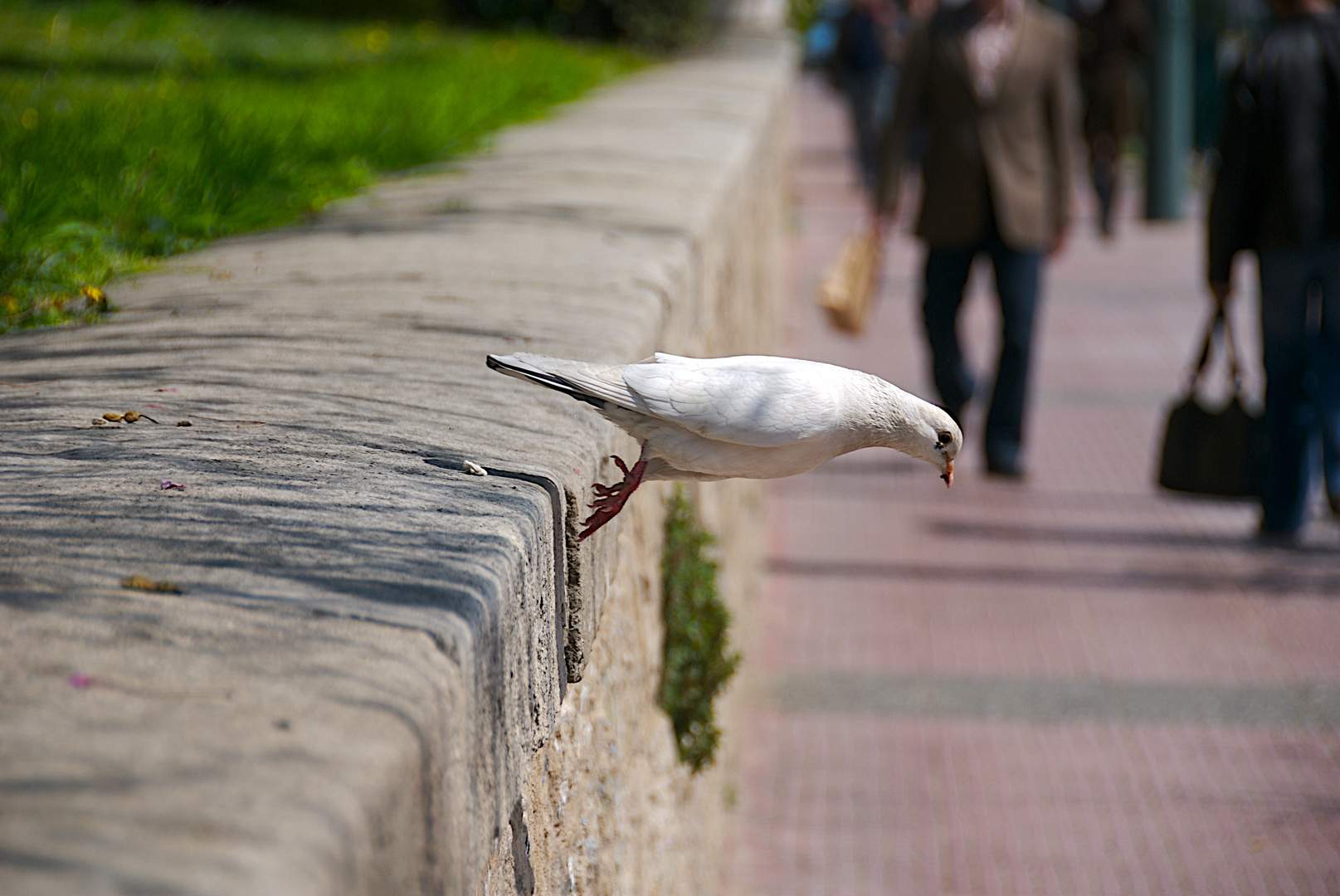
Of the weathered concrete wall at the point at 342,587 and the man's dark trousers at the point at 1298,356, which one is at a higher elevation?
the weathered concrete wall at the point at 342,587

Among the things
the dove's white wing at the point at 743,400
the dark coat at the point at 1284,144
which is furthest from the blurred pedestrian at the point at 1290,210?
the dove's white wing at the point at 743,400

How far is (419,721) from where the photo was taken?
3.62 ft

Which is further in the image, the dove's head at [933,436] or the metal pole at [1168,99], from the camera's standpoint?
the metal pole at [1168,99]

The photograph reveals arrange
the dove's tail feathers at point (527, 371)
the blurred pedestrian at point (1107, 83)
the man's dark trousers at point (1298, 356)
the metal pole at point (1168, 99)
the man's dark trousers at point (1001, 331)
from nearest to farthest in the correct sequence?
1. the dove's tail feathers at point (527, 371)
2. the man's dark trousers at point (1298, 356)
3. the man's dark trousers at point (1001, 331)
4. the blurred pedestrian at point (1107, 83)
5. the metal pole at point (1168, 99)

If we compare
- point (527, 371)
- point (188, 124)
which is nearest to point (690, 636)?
point (527, 371)

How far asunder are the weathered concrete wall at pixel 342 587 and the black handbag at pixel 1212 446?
102 inches

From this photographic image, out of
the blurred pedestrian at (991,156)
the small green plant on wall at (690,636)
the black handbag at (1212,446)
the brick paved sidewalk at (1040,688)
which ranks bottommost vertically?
the brick paved sidewalk at (1040,688)

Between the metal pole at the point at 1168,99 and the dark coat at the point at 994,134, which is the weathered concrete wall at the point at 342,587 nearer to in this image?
the dark coat at the point at 994,134

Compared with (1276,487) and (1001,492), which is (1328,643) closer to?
(1276,487)

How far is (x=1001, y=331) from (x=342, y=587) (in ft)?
17.8

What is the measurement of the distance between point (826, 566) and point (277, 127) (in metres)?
3.05

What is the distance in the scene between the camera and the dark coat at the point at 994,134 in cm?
596

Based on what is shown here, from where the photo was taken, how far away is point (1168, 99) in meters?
13.1

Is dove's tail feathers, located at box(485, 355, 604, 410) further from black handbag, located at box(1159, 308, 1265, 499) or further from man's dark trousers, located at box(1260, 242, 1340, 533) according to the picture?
man's dark trousers, located at box(1260, 242, 1340, 533)
